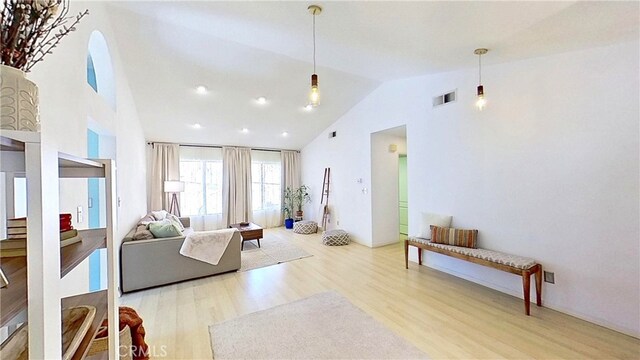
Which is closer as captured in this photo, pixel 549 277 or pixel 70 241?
pixel 70 241

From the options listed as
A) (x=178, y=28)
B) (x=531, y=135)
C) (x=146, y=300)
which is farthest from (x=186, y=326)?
(x=531, y=135)

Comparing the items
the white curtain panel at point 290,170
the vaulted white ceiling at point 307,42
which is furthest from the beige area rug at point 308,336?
the white curtain panel at point 290,170

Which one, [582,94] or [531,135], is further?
[531,135]

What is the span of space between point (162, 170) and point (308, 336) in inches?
222

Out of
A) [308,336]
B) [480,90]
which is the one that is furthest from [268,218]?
[480,90]

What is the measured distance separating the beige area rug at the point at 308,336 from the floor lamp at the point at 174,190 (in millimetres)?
4318

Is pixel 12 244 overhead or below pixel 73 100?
below

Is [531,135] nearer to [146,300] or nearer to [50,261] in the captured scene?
[50,261]

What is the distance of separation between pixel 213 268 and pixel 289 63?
10.3 ft

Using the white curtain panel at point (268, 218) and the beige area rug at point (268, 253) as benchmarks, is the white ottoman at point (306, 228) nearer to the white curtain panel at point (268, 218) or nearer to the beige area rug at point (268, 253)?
the beige area rug at point (268, 253)

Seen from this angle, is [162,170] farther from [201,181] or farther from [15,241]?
[15,241]

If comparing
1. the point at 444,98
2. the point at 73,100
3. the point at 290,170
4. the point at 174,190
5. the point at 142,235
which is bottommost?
the point at 142,235

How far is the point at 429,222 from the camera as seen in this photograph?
3789 mm

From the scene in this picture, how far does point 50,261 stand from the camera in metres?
0.62
